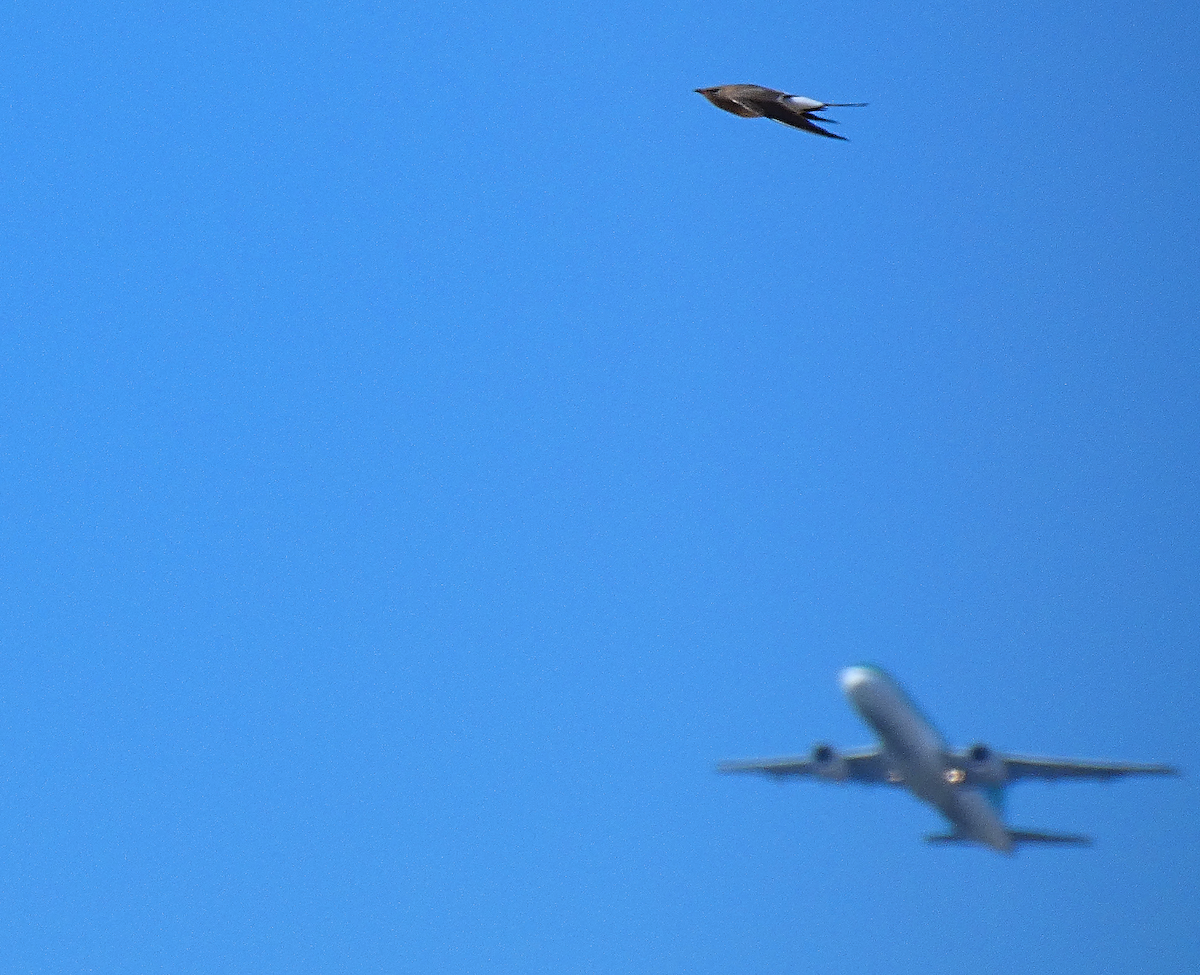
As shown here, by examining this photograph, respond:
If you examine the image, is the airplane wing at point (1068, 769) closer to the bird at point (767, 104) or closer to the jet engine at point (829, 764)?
the jet engine at point (829, 764)

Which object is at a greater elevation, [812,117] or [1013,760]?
[1013,760]

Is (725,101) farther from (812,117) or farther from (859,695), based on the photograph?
(859,695)

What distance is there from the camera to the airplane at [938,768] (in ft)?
213

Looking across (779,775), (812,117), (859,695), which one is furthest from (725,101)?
(779,775)

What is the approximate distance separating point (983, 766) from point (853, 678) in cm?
794

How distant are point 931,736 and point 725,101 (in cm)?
5061

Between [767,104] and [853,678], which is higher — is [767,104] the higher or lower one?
the lower one

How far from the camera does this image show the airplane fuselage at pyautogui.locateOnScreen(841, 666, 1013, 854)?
2539 inches

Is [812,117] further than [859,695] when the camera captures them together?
Answer: No

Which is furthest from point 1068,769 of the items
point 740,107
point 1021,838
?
point 740,107

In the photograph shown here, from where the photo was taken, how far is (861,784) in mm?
74312

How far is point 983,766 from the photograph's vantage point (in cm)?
6825

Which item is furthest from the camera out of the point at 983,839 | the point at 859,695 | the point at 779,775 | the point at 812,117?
the point at 779,775

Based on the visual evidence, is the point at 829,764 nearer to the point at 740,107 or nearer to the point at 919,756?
the point at 919,756
